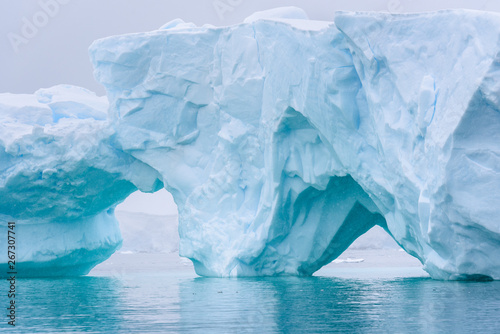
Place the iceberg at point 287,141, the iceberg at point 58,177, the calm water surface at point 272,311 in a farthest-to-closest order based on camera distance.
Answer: the iceberg at point 58,177 < the iceberg at point 287,141 < the calm water surface at point 272,311

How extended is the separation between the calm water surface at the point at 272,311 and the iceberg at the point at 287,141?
1.95m

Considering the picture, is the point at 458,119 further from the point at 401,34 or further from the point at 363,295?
the point at 363,295

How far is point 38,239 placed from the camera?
701 inches

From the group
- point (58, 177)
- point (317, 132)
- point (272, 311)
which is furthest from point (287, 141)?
point (272, 311)

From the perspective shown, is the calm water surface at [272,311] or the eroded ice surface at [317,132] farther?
the eroded ice surface at [317,132]

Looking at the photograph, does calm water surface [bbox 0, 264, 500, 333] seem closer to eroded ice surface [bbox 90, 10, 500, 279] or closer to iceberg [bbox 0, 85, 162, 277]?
eroded ice surface [bbox 90, 10, 500, 279]

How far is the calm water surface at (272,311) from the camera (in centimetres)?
604

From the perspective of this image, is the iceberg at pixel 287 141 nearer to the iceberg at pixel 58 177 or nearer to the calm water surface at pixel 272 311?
the iceberg at pixel 58 177

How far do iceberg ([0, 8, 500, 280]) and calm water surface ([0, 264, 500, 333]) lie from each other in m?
1.95

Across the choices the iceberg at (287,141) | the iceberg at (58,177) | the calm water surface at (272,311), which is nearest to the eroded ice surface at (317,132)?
the iceberg at (287,141)

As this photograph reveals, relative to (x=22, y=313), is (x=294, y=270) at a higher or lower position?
lower

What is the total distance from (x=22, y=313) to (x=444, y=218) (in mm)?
6334

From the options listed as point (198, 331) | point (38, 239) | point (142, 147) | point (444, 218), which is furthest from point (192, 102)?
point (198, 331)

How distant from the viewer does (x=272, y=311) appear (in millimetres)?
7520
